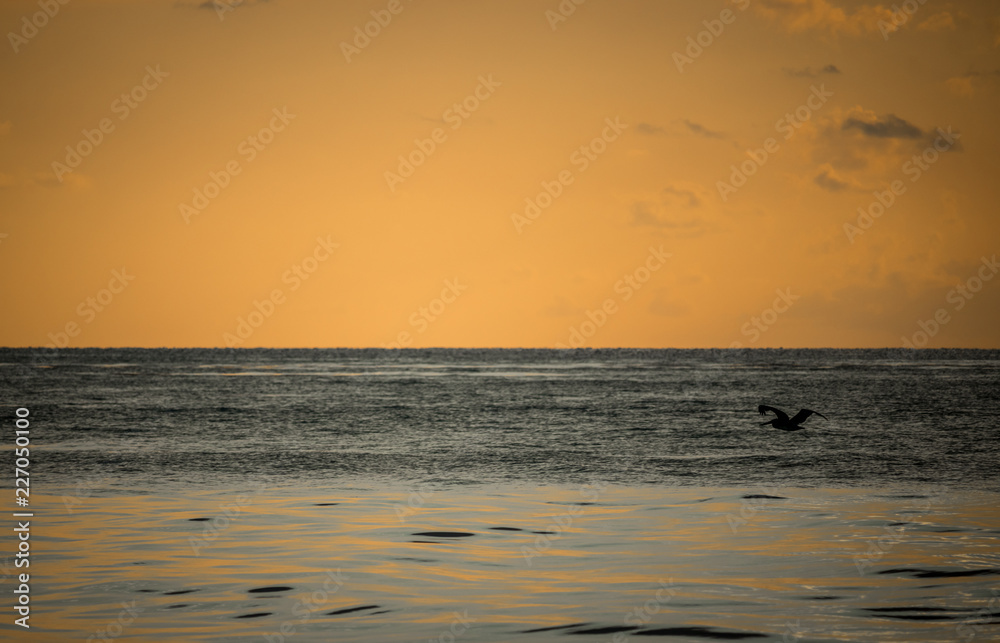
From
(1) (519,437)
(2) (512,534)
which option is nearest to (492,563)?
(2) (512,534)

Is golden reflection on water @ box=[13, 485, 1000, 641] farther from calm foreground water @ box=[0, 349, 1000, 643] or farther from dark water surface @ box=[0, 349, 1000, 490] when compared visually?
dark water surface @ box=[0, 349, 1000, 490]

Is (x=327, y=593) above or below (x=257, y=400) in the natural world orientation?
below

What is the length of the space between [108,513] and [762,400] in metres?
51.1

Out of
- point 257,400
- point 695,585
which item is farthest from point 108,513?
point 257,400

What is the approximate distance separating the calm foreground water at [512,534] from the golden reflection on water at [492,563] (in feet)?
0.19

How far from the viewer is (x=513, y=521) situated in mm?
19094

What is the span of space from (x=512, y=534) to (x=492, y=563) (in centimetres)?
238

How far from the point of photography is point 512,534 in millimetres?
17719

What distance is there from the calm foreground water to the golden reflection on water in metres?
0.06

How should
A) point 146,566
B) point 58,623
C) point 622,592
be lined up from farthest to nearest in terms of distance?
1. point 146,566
2. point 622,592
3. point 58,623

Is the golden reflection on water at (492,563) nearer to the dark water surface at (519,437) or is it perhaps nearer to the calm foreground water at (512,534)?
the calm foreground water at (512,534)

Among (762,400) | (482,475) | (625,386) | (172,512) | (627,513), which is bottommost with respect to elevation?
(627,513)

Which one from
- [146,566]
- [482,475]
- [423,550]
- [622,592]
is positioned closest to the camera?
[622,592]

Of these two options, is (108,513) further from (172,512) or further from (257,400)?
(257,400)
